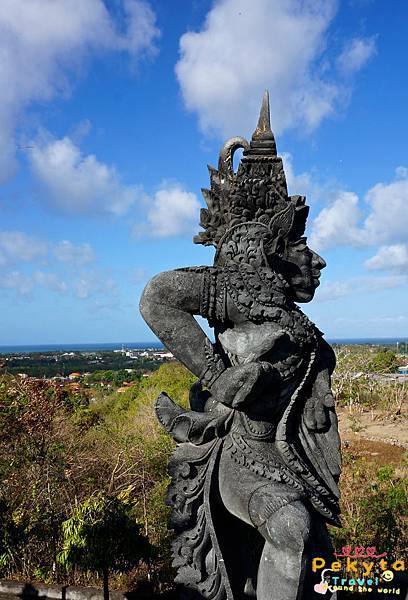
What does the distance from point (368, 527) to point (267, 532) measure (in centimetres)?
552

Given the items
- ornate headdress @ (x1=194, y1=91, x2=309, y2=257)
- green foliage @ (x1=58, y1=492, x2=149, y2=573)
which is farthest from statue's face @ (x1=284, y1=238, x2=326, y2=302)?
green foliage @ (x1=58, y1=492, x2=149, y2=573)

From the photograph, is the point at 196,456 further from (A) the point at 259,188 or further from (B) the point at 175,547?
(A) the point at 259,188

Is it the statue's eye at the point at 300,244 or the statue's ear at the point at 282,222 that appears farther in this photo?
the statue's eye at the point at 300,244

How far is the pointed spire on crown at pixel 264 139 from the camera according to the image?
13.0ft

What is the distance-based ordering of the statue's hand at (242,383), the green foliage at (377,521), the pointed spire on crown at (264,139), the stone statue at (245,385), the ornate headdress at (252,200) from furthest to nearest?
1. the green foliage at (377,521)
2. the pointed spire on crown at (264,139)
3. the ornate headdress at (252,200)
4. the stone statue at (245,385)
5. the statue's hand at (242,383)

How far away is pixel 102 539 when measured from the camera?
574cm

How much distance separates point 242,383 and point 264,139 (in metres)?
1.79

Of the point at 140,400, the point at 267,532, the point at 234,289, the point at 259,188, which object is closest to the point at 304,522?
the point at 267,532

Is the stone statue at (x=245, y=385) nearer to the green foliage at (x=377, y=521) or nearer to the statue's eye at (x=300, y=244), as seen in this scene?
the statue's eye at (x=300, y=244)

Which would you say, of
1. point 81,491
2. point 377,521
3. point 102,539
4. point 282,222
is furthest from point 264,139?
point 81,491

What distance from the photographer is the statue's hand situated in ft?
11.3

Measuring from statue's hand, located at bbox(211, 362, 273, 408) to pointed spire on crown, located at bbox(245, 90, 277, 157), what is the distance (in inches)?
61.1

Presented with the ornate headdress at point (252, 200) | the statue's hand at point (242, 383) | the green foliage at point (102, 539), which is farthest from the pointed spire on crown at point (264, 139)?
the green foliage at point (102, 539)

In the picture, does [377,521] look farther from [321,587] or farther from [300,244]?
[300,244]
